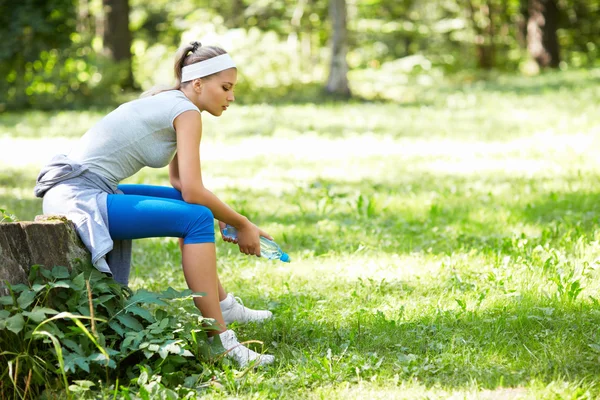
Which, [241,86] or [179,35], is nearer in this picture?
[241,86]

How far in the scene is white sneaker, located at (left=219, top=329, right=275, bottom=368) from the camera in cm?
336

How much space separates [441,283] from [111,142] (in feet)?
6.93

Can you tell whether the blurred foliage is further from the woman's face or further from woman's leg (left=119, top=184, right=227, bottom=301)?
the woman's face

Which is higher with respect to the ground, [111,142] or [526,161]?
[111,142]

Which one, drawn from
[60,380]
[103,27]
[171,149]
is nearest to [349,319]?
[171,149]

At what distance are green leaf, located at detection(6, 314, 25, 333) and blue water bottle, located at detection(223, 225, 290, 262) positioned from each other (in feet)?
Result: 3.90

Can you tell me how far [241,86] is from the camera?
20234 mm

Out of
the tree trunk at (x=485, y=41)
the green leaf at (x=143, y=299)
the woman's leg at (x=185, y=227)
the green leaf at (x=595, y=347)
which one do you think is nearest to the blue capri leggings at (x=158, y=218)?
the woman's leg at (x=185, y=227)

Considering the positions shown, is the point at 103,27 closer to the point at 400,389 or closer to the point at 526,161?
the point at 526,161

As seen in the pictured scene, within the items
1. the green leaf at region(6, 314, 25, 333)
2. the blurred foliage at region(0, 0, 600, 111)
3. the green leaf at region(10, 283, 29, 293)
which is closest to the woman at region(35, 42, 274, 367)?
the green leaf at region(10, 283, 29, 293)

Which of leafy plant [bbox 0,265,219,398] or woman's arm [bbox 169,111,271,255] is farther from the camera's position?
woman's arm [bbox 169,111,271,255]

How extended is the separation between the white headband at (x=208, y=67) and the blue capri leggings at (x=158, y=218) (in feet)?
2.16

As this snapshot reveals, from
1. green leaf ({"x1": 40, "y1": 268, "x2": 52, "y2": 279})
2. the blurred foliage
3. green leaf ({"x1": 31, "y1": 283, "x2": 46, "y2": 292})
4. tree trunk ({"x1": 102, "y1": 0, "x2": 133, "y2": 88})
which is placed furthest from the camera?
tree trunk ({"x1": 102, "y1": 0, "x2": 133, "y2": 88})

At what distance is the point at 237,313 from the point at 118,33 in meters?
16.9
